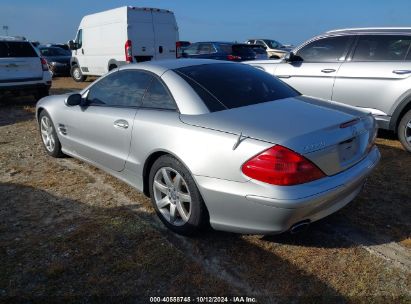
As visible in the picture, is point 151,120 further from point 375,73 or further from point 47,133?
point 375,73

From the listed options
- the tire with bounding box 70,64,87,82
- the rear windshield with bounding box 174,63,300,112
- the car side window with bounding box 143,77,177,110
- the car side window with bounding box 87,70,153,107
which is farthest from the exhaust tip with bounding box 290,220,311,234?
the tire with bounding box 70,64,87,82

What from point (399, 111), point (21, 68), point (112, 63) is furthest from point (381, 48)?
point (112, 63)

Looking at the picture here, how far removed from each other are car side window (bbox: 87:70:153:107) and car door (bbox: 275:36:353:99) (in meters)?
3.50

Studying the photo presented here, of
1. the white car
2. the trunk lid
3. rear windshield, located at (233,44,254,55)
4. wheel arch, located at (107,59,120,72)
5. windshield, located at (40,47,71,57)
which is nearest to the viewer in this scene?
the trunk lid

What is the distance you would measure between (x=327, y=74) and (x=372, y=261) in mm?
3953

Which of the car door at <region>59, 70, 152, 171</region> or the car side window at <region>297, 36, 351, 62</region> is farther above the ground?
the car side window at <region>297, 36, 351, 62</region>

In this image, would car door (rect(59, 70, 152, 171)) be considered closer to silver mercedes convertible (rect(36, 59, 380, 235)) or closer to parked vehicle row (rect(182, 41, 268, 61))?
silver mercedes convertible (rect(36, 59, 380, 235))

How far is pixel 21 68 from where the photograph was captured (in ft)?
31.9

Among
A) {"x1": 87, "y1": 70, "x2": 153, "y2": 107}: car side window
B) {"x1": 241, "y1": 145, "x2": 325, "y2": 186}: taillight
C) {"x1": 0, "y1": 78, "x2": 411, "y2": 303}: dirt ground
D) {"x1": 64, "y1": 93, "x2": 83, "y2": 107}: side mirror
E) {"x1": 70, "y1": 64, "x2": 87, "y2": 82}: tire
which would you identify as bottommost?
{"x1": 0, "y1": 78, "x2": 411, "y2": 303}: dirt ground

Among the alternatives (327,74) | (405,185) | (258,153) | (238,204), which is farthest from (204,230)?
(327,74)

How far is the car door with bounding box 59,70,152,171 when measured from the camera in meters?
3.75

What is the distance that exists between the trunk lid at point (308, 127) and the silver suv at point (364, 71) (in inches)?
99.1

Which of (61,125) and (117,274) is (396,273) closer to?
(117,274)

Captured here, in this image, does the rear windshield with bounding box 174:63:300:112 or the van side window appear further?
the van side window
